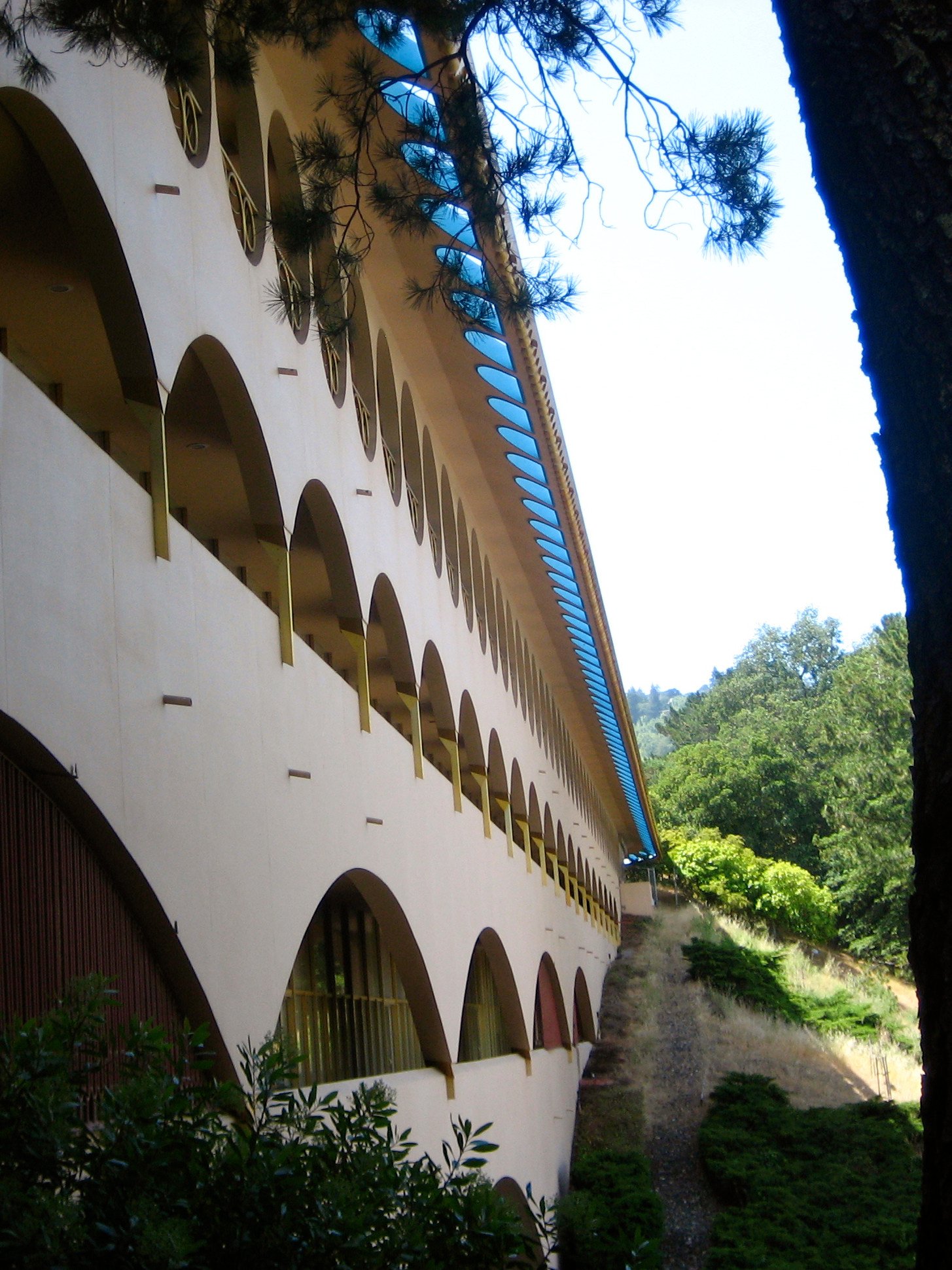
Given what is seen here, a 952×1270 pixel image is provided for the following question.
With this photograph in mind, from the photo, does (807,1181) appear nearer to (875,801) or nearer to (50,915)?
(50,915)

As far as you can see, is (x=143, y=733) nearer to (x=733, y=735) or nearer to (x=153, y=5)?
(x=153, y=5)

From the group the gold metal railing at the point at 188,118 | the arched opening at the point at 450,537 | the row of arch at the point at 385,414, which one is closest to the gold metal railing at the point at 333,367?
the row of arch at the point at 385,414

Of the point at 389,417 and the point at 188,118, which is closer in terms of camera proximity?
the point at 188,118

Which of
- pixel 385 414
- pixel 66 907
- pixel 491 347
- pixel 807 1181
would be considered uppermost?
pixel 491 347

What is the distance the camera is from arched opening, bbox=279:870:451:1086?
11969 millimetres

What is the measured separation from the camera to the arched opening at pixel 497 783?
20250 mm

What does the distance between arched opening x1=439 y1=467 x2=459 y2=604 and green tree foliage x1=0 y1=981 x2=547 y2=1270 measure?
13.3 metres

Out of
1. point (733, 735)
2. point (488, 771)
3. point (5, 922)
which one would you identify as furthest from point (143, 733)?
point (733, 735)

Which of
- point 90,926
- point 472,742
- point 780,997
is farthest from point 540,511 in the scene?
point 780,997

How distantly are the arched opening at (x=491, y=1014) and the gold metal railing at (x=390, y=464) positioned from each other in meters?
6.13

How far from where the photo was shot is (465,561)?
65.4ft

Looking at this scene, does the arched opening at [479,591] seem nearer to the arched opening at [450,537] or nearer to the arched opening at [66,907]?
the arched opening at [450,537]

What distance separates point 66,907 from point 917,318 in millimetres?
4736

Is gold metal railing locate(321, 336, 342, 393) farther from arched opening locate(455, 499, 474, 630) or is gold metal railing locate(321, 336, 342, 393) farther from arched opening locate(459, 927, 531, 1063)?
arched opening locate(459, 927, 531, 1063)
